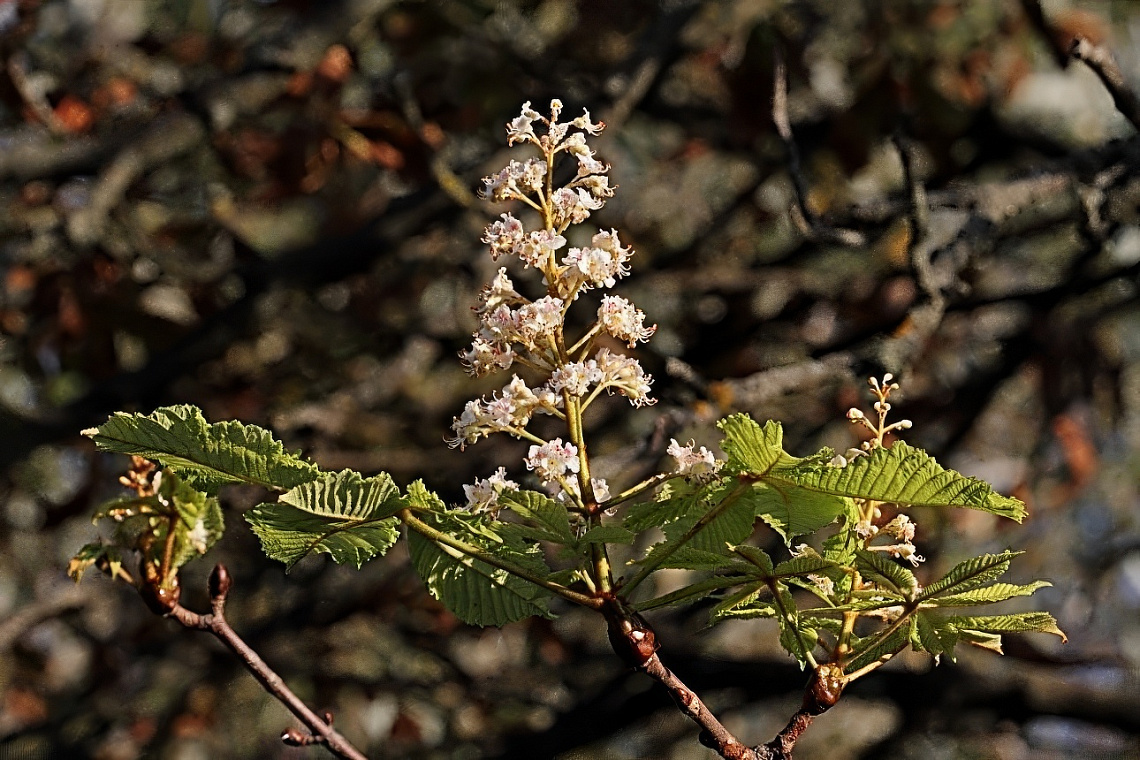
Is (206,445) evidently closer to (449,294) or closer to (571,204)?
(571,204)

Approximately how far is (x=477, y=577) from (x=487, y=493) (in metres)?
0.08

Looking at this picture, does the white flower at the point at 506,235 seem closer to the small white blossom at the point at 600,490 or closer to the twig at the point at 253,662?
the small white blossom at the point at 600,490

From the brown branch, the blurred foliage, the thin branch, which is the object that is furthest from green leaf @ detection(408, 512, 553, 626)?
the blurred foliage

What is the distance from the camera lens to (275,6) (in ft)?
16.2

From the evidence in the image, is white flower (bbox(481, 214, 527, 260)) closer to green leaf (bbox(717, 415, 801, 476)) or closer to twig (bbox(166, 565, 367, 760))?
green leaf (bbox(717, 415, 801, 476))

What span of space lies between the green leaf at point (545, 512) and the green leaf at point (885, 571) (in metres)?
0.25

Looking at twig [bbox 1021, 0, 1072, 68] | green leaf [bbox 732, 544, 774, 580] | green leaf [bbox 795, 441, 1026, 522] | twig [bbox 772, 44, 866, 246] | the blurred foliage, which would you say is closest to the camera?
green leaf [bbox 795, 441, 1026, 522]

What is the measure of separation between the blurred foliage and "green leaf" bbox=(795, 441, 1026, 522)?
6.94 ft

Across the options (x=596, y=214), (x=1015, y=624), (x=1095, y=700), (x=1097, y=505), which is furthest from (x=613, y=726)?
(x=1097, y=505)

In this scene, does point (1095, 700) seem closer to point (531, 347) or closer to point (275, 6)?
point (531, 347)

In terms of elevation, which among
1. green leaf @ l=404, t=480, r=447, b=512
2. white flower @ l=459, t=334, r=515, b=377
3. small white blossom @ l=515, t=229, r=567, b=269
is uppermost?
small white blossom @ l=515, t=229, r=567, b=269

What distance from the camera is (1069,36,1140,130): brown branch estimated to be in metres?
2.25

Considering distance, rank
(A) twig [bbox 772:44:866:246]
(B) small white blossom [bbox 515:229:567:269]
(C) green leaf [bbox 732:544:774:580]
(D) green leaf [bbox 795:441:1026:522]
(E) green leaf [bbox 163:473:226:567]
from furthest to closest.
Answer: (A) twig [bbox 772:44:866:246]
(E) green leaf [bbox 163:473:226:567]
(B) small white blossom [bbox 515:229:567:269]
(C) green leaf [bbox 732:544:774:580]
(D) green leaf [bbox 795:441:1026:522]

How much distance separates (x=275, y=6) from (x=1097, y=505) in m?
4.14
